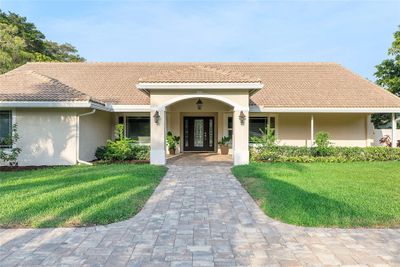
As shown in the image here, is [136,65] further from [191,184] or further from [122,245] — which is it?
[122,245]

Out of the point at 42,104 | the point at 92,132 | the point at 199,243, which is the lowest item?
the point at 199,243

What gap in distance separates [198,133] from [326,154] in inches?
307

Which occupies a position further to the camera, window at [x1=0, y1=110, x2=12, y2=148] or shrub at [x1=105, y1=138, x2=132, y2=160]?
shrub at [x1=105, y1=138, x2=132, y2=160]

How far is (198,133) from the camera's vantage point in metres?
20.6

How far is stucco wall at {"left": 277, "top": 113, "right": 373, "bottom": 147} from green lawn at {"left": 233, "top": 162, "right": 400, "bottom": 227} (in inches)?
231

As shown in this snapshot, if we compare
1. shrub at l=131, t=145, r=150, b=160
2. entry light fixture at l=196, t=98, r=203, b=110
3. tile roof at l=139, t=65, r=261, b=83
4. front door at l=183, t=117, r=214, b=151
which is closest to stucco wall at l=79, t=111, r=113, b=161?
shrub at l=131, t=145, r=150, b=160

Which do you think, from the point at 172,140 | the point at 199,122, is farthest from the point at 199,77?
the point at 199,122

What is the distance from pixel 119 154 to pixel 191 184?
20.4 feet

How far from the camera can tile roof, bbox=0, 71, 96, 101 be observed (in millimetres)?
13242

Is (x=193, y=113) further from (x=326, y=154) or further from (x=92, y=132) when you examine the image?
(x=326, y=154)

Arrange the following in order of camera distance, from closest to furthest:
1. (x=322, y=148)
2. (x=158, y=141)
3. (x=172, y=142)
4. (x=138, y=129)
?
(x=158, y=141) < (x=322, y=148) < (x=138, y=129) < (x=172, y=142)

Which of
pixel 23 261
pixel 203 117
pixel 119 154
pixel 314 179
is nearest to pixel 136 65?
pixel 203 117

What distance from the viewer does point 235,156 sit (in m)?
14.3

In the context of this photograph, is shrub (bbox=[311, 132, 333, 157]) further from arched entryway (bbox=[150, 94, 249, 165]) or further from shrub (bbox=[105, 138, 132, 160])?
shrub (bbox=[105, 138, 132, 160])
